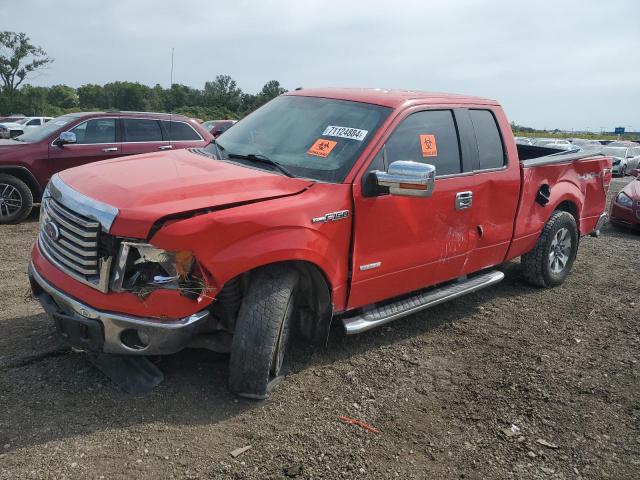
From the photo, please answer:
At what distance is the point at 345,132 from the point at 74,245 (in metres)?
1.92

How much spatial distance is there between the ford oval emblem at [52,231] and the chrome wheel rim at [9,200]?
5226 mm

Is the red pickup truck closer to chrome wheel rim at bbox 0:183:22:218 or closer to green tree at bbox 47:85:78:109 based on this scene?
chrome wheel rim at bbox 0:183:22:218

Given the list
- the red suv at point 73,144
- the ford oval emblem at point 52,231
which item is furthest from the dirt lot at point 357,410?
the red suv at point 73,144

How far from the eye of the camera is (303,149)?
147 inches

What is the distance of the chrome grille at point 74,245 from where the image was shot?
2.84 meters

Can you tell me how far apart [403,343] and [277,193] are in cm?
181

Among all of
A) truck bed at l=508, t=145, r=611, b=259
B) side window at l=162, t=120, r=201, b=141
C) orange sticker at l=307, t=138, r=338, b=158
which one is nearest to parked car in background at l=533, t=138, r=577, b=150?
truck bed at l=508, t=145, r=611, b=259

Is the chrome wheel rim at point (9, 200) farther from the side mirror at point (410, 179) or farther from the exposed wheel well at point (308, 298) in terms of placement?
the side mirror at point (410, 179)

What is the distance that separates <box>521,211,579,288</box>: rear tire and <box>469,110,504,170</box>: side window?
124 cm

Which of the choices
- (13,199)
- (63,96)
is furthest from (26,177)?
(63,96)

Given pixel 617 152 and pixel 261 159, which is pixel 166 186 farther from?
pixel 617 152

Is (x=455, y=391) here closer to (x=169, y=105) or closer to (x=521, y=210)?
(x=521, y=210)

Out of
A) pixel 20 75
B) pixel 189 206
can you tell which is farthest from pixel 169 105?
pixel 20 75

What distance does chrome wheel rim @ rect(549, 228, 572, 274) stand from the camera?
5695mm
